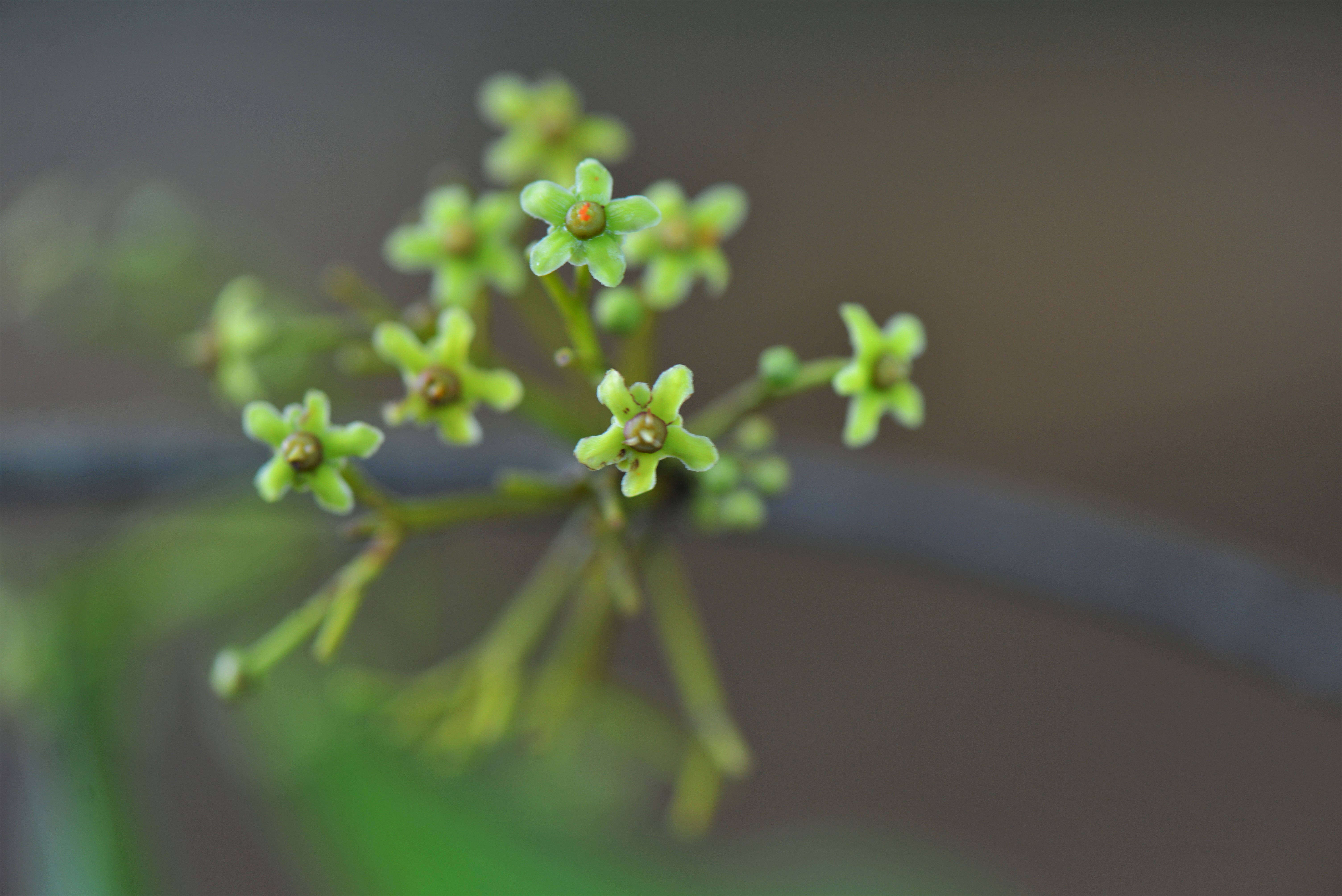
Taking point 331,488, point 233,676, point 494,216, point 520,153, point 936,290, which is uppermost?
point 936,290

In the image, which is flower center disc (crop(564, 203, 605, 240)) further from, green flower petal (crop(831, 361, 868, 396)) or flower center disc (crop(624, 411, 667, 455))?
green flower petal (crop(831, 361, 868, 396))

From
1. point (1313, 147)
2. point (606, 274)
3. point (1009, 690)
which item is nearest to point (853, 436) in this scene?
point (606, 274)

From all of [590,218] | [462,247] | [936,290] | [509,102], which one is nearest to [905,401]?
[590,218]

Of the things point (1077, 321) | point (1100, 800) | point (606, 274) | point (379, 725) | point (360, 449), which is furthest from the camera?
point (1077, 321)

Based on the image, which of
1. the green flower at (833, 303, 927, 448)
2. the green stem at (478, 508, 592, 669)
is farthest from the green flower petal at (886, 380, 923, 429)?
the green stem at (478, 508, 592, 669)

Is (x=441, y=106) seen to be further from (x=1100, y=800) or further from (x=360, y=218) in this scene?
(x=1100, y=800)

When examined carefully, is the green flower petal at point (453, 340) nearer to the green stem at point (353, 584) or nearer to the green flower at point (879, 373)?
the green stem at point (353, 584)

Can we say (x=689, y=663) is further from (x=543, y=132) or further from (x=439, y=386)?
(x=543, y=132)

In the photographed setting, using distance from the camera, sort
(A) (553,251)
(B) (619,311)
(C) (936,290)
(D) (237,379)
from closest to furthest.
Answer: (A) (553,251) < (B) (619,311) < (D) (237,379) < (C) (936,290)
